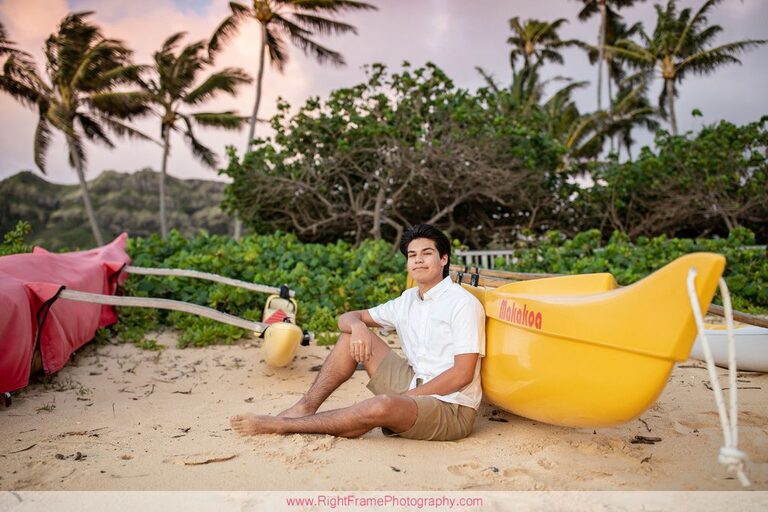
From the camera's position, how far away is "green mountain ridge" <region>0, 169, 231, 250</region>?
1889 cm

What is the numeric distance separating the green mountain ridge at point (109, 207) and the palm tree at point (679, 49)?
52.7ft

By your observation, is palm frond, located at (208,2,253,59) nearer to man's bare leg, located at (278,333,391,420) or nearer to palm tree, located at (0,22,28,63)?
palm tree, located at (0,22,28,63)

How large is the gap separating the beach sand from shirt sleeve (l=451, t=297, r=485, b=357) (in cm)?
42

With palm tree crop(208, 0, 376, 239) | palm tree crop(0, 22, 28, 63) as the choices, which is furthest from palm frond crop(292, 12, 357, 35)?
palm tree crop(0, 22, 28, 63)

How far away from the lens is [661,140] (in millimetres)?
10055

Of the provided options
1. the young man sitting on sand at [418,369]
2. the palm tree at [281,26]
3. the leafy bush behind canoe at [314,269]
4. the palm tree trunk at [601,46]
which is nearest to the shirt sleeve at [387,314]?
the young man sitting on sand at [418,369]

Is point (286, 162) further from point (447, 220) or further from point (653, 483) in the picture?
point (653, 483)

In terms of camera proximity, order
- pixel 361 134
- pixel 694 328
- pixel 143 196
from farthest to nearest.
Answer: pixel 143 196
pixel 361 134
pixel 694 328

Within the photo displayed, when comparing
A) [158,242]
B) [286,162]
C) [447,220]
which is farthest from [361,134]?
[158,242]

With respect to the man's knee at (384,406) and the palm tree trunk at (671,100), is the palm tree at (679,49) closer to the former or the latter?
the palm tree trunk at (671,100)

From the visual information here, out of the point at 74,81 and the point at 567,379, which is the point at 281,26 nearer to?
the point at 74,81

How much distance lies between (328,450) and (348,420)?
0.14 m

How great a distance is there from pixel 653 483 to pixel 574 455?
0.32 meters

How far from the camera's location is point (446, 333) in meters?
2.26
